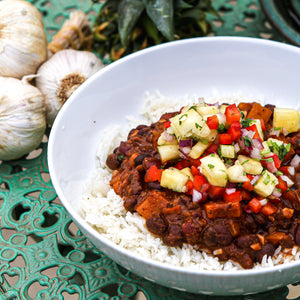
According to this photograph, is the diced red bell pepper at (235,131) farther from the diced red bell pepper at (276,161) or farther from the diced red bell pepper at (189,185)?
the diced red bell pepper at (189,185)

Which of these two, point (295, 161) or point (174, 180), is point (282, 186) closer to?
point (295, 161)

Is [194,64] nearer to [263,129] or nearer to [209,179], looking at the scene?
[263,129]

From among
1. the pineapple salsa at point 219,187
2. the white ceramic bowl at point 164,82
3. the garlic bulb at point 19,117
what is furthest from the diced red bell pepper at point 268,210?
the garlic bulb at point 19,117

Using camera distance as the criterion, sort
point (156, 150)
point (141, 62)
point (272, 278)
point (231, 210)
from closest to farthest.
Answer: point (272, 278) < point (231, 210) < point (156, 150) < point (141, 62)

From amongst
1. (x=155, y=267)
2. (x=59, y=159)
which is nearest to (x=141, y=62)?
(x=59, y=159)

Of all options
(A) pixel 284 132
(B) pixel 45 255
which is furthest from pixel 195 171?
(B) pixel 45 255
